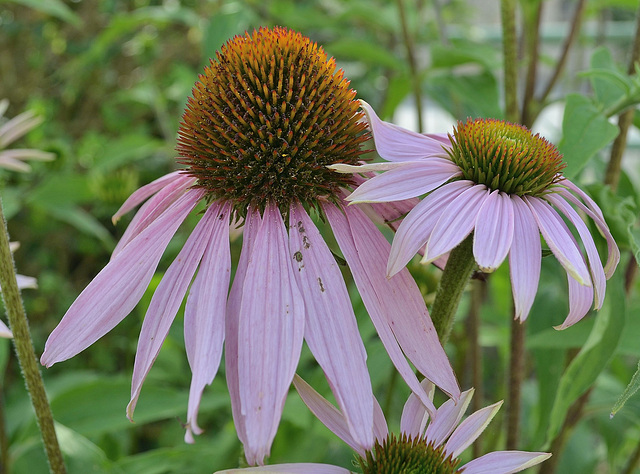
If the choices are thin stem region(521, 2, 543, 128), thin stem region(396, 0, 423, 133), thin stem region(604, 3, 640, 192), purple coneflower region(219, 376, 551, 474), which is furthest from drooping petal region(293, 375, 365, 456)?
thin stem region(396, 0, 423, 133)

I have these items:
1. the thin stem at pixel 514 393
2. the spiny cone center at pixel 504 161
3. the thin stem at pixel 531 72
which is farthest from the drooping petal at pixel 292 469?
the thin stem at pixel 531 72

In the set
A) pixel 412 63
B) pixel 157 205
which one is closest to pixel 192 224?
pixel 412 63

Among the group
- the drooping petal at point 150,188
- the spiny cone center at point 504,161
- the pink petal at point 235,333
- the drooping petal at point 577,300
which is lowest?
the pink petal at point 235,333

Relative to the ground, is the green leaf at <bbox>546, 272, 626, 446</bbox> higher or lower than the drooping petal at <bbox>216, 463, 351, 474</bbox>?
higher

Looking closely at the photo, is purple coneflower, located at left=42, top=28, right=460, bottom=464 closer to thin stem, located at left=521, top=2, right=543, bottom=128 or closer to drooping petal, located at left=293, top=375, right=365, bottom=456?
drooping petal, located at left=293, top=375, right=365, bottom=456

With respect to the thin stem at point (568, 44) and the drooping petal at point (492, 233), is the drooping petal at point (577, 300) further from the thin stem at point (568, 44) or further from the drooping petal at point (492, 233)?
the thin stem at point (568, 44)

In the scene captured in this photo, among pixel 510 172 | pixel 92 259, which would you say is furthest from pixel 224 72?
pixel 92 259
